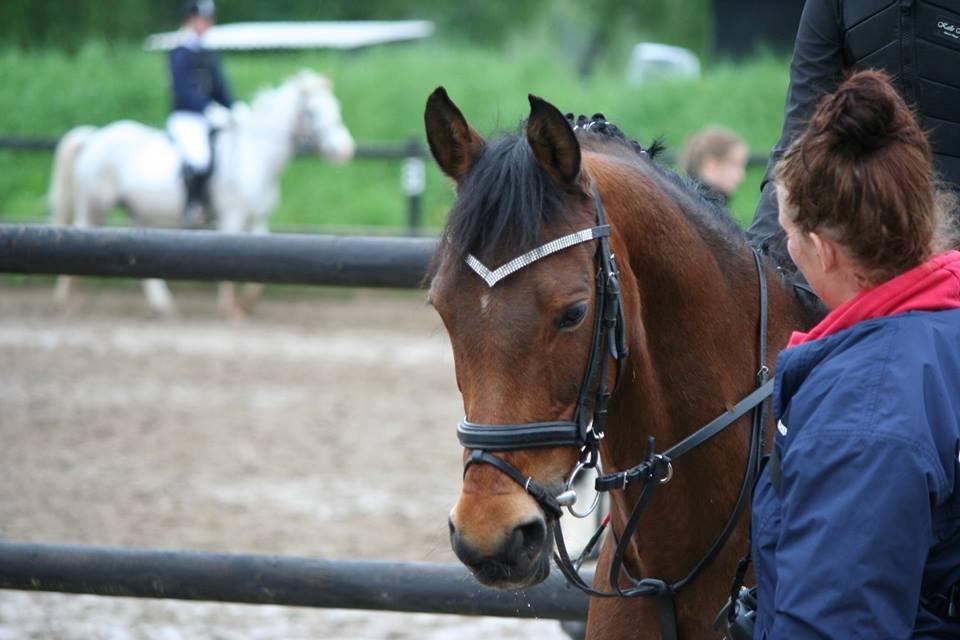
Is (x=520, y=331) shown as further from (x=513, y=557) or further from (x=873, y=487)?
(x=873, y=487)

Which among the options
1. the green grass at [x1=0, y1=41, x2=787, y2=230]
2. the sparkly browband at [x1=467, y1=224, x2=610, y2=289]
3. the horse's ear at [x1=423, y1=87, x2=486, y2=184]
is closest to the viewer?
the sparkly browband at [x1=467, y1=224, x2=610, y2=289]

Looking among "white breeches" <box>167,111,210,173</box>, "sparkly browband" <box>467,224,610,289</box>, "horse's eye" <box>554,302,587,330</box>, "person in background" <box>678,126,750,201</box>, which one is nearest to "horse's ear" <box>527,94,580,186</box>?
"sparkly browband" <box>467,224,610,289</box>

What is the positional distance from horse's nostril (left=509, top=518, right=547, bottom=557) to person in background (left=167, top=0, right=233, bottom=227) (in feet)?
38.0

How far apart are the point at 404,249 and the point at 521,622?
2.12m

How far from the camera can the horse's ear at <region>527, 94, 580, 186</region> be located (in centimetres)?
211

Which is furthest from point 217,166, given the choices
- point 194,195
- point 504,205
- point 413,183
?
point 504,205

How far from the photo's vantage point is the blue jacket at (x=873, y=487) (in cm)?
155

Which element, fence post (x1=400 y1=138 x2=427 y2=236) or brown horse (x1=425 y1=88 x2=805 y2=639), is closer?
brown horse (x1=425 y1=88 x2=805 y2=639)

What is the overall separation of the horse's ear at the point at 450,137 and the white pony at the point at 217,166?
10.6 meters

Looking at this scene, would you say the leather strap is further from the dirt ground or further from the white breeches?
the white breeches

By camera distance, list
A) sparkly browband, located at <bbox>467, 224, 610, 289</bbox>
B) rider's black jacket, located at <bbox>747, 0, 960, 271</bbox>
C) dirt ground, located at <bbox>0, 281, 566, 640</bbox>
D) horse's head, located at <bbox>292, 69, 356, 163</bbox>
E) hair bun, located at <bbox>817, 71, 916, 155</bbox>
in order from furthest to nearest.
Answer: horse's head, located at <bbox>292, 69, 356, 163</bbox>, dirt ground, located at <bbox>0, 281, 566, 640</bbox>, rider's black jacket, located at <bbox>747, 0, 960, 271</bbox>, sparkly browband, located at <bbox>467, 224, 610, 289</bbox>, hair bun, located at <bbox>817, 71, 916, 155</bbox>

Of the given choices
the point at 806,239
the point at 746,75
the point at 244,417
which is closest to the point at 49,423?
the point at 244,417

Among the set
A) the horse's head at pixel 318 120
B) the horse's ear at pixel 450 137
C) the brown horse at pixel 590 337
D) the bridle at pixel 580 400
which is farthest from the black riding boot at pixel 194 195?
the bridle at pixel 580 400

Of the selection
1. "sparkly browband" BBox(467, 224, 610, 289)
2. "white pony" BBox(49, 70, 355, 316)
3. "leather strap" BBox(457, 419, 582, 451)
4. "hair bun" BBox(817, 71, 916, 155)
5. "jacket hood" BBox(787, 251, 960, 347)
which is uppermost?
"hair bun" BBox(817, 71, 916, 155)
